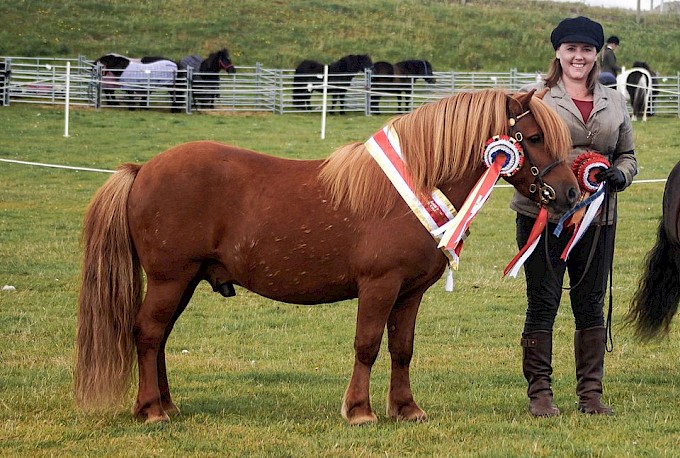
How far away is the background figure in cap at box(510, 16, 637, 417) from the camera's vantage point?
543cm

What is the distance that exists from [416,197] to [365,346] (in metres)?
0.82

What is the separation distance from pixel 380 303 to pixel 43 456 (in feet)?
5.82

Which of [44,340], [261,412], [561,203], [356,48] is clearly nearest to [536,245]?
[561,203]

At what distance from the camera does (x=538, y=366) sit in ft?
18.3

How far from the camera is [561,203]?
505 centimetres

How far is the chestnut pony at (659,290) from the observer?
668 cm

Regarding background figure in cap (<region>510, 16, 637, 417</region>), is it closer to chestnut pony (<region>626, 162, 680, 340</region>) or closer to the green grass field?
the green grass field

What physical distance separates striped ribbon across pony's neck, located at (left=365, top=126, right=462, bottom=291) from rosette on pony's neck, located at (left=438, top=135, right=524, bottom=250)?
5 centimetres

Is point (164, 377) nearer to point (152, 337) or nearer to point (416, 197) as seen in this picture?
point (152, 337)

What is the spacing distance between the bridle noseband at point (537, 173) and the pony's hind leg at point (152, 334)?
6.12 ft

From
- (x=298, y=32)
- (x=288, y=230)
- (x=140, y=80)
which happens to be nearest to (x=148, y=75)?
(x=140, y=80)

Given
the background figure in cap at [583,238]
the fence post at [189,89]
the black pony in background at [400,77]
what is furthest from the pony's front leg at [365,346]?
the black pony in background at [400,77]

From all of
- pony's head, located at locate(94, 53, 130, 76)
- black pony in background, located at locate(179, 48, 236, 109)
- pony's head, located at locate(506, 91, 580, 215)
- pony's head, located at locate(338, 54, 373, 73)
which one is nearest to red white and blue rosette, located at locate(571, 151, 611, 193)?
pony's head, located at locate(506, 91, 580, 215)

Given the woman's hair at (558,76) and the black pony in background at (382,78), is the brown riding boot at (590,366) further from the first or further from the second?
the black pony in background at (382,78)
